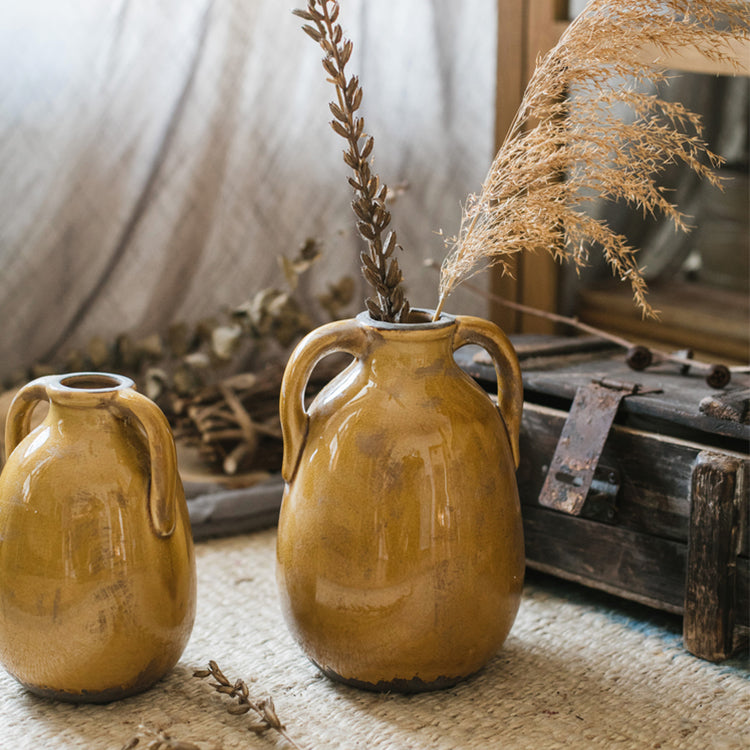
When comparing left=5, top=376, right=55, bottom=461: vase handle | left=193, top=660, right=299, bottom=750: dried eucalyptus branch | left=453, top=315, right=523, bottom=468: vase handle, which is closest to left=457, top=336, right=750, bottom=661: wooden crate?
left=453, top=315, right=523, bottom=468: vase handle

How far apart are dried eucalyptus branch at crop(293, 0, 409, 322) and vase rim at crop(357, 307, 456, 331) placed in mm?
14

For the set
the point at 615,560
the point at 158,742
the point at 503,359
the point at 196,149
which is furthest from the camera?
the point at 196,149

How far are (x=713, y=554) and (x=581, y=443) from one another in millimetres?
155

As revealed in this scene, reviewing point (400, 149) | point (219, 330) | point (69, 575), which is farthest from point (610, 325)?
point (69, 575)

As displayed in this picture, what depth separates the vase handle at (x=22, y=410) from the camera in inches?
29.9

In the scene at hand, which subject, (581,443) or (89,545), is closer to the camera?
(89,545)

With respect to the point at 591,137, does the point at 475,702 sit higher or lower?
lower

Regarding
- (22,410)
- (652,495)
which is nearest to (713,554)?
(652,495)

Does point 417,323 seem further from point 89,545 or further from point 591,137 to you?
point 89,545

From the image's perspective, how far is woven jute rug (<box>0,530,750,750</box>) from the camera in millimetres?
735

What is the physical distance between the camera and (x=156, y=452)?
73 cm

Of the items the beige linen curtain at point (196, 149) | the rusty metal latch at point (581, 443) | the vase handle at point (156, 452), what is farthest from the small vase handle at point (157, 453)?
the beige linen curtain at point (196, 149)

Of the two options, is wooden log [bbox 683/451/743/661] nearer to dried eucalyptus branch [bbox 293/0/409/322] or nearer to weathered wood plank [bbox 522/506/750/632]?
weathered wood plank [bbox 522/506/750/632]

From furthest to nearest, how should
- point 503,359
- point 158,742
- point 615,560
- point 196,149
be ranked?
1. point 196,149
2. point 615,560
3. point 503,359
4. point 158,742
